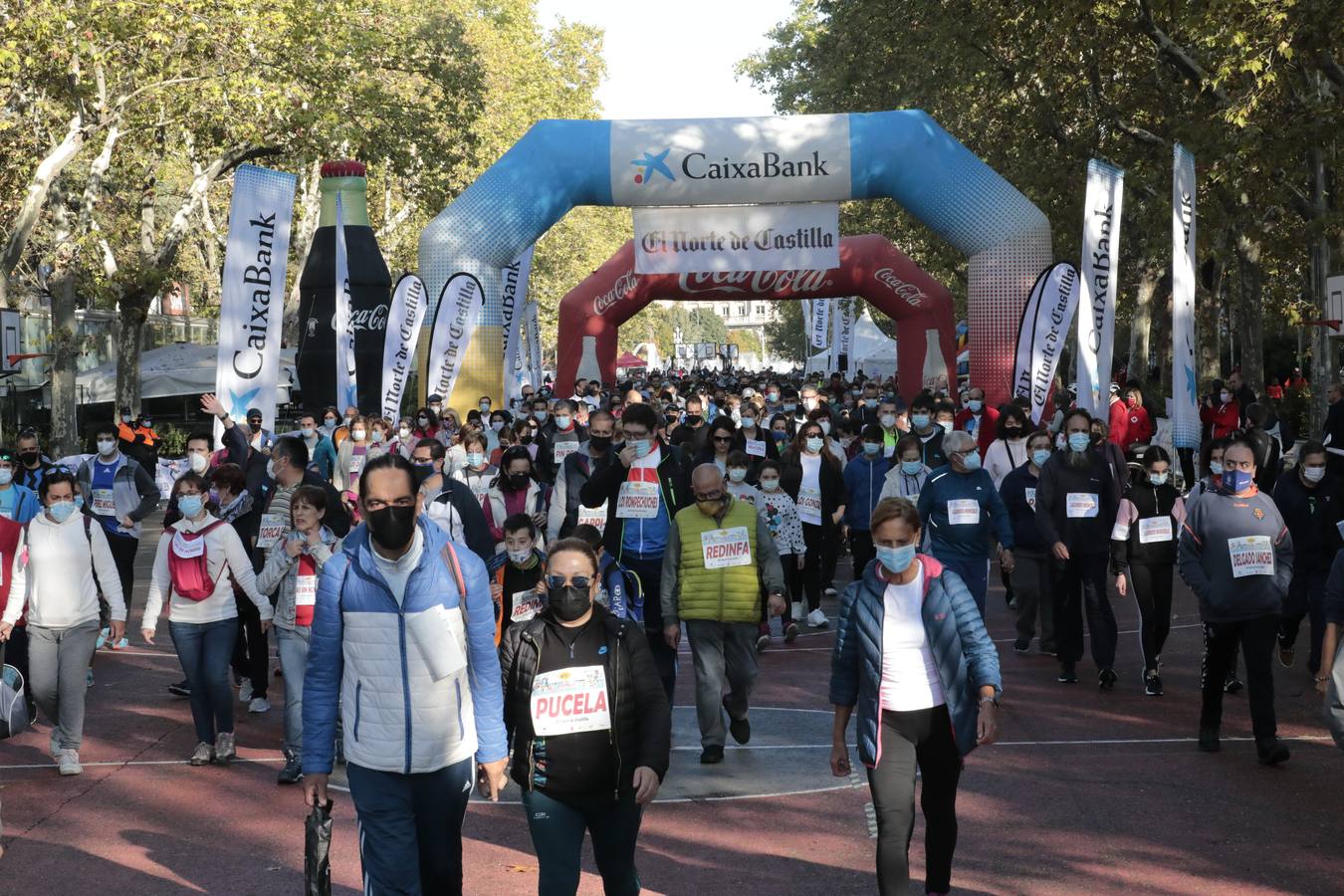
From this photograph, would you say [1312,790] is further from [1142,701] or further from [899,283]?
[899,283]

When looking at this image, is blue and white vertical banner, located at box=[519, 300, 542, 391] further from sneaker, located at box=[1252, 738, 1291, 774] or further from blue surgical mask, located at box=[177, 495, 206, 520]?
sneaker, located at box=[1252, 738, 1291, 774]

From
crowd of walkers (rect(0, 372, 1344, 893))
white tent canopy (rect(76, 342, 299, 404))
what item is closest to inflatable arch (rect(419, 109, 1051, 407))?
crowd of walkers (rect(0, 372, 1344, 893))

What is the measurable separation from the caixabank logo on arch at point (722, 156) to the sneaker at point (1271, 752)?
16595 millimetres

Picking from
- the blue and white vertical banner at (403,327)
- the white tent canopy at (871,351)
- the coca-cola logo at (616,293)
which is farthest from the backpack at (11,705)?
the white tent canopy at (871,351)

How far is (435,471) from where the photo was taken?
940 cm

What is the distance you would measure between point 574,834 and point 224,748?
14.5 ft

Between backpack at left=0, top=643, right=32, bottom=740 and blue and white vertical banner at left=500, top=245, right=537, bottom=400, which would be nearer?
backpack at left=0, top=643, right=32, bottom=740

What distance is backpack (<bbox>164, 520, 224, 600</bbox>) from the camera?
28.6ft

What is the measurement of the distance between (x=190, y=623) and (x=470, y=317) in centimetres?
1217

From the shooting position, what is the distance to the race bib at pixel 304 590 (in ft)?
28.0

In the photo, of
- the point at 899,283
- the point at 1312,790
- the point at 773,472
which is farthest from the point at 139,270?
the point at 1312,790

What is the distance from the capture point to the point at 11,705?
710cm

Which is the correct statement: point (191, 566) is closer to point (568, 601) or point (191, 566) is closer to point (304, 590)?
point (304, 590)

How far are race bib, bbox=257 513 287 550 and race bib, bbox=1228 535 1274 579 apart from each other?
5324mm
